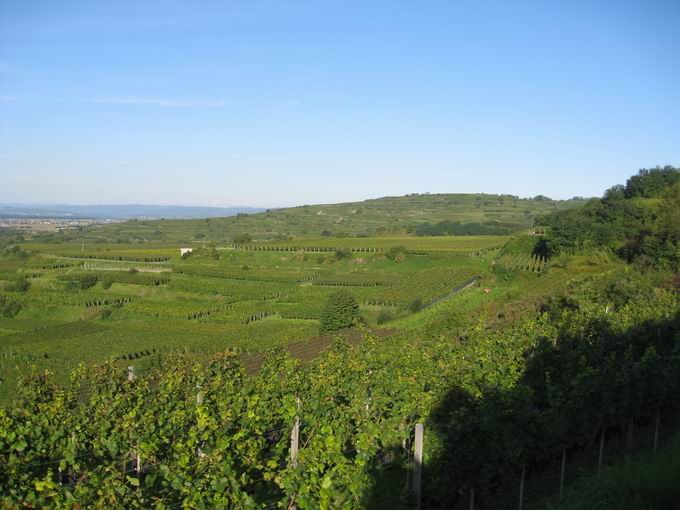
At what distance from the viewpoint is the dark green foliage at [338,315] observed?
3672 centimetres

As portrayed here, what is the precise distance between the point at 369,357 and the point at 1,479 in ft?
31.5

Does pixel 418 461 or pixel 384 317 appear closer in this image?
pixel 418 461

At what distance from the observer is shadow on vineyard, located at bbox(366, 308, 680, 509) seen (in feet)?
29.0

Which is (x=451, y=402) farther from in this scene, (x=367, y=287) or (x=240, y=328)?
(x=367, y=287)

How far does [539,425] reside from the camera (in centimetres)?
973

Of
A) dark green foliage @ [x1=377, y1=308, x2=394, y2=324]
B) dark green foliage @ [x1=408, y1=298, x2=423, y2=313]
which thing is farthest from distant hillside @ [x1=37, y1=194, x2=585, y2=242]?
dark green foliage @ [x1=408, y1=298, x2=423, y2=313]

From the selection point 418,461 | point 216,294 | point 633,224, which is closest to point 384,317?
point 633,224

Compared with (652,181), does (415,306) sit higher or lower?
lower

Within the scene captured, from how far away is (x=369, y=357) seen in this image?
586 inches

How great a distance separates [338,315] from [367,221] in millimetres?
104604

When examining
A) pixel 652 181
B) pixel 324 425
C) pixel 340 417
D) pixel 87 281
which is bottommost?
pixel 87 281

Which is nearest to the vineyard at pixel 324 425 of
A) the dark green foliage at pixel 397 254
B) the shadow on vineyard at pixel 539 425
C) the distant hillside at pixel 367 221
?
the shadow on vineyard at pixel 539 425

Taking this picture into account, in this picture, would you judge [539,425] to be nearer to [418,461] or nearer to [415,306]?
[418,461]

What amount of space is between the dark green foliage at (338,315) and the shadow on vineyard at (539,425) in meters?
23.1
